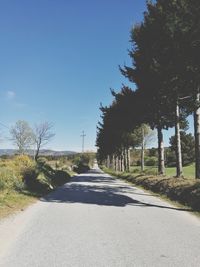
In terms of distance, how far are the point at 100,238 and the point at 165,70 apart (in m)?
11.3

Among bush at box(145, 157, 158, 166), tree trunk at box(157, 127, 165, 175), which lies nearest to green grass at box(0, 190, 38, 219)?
tree trunk at box(157, 127, 165, 175)

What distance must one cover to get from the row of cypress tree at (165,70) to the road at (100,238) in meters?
6.17

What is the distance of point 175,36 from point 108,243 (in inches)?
398

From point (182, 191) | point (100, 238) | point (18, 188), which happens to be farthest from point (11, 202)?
point (100, 238)

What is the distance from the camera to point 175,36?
50.2 ft

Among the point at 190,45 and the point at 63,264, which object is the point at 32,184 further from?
the point at 63,264

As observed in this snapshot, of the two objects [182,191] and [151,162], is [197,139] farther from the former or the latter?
[151,162]

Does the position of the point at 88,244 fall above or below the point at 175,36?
below

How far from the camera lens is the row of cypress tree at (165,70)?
1474 cm

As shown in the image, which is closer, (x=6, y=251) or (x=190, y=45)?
(x=6, y=251)

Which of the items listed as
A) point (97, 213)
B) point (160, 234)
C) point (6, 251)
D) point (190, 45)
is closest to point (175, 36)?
point (190, 45)

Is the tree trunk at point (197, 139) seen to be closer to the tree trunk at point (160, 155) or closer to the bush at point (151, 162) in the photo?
the tree trunk at point (160, 155)

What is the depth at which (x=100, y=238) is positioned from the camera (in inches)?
326

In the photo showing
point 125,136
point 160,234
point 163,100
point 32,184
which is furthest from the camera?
point 125,136
